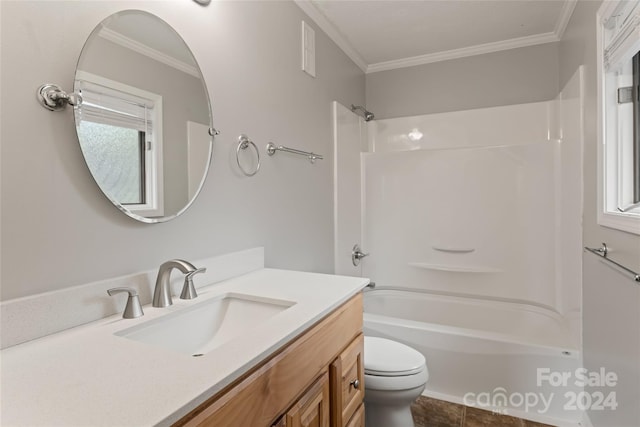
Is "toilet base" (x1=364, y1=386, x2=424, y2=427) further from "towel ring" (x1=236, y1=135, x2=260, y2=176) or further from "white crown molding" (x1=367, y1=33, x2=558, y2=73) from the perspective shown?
"white crown molding" (x1=367, y1=33, x2=558, y2=73)

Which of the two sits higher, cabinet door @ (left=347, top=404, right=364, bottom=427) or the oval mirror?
the oval mirror

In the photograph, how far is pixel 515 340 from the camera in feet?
6.52

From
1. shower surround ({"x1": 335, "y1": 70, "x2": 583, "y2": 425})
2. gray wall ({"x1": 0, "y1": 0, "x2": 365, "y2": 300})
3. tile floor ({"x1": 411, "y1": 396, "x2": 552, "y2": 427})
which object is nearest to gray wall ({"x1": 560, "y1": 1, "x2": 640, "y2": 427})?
shower surround ({"x1": 335, "y1": 70, "x2": 583, "y2": 425})

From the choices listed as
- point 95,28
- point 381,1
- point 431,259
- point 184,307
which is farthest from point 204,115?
point 431,259

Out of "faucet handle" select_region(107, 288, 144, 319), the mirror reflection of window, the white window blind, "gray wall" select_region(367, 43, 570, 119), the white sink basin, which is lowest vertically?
the white sink basin

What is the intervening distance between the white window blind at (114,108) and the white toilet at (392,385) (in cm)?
142

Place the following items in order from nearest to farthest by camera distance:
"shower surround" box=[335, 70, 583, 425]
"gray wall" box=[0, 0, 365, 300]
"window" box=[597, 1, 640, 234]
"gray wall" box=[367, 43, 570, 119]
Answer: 1. "gray wall" box=[0, 0, 365, 300]
2. "window" box=[597, 1, 640, 234]
3. "shower surround" box=[335, 70, 583, 425]
4. "gray wall" box=[367, 43, 570, 119]

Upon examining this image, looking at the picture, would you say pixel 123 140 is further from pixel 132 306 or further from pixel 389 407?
pixel 389 407

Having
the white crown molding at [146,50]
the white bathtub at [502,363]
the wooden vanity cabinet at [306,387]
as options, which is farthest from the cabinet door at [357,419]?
the white crown molding at [146,50]

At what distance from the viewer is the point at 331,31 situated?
2389 millimetres

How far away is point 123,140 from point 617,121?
2011 millimetres

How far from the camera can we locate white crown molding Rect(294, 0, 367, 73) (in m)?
2.06

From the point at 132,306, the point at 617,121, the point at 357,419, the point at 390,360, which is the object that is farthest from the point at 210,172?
the point at 617,121

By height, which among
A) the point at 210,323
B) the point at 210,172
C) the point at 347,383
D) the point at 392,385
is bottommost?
the point at 392,385
